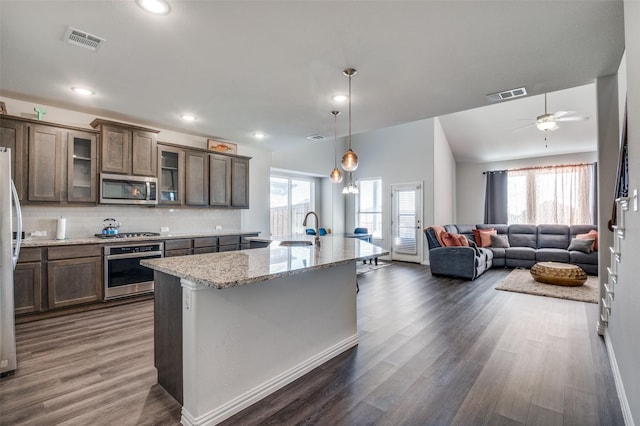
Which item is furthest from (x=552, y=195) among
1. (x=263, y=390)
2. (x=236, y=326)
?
(x=236, y=326)

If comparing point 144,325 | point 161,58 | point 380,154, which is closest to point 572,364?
point 144,325

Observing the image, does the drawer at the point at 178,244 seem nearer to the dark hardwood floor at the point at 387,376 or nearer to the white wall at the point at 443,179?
the dark hardwood floor at the point at 387,376

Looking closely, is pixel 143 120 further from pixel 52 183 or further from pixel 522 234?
pixel 522 234

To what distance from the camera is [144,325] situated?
3.32 metres

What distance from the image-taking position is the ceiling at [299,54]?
2023mm

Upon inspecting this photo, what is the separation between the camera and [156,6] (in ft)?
6.41

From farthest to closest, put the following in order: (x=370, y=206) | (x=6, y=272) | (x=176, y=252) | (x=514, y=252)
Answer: (x=370, y=206) < (x=514, y=252) < (x=176, y=252) < (x=6, y=272)

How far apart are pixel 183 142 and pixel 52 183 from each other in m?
1.94

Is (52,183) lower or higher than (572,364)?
higher

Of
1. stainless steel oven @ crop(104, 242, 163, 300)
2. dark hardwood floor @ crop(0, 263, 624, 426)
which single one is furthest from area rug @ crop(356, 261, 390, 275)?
stainless steel oven @ crop(104, 242, 163, 300)

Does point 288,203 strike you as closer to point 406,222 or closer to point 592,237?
point 406,222

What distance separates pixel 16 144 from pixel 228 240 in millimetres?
2821

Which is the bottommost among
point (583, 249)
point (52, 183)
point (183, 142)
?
point (583, 249)

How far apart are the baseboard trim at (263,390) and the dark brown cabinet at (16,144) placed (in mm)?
3438
